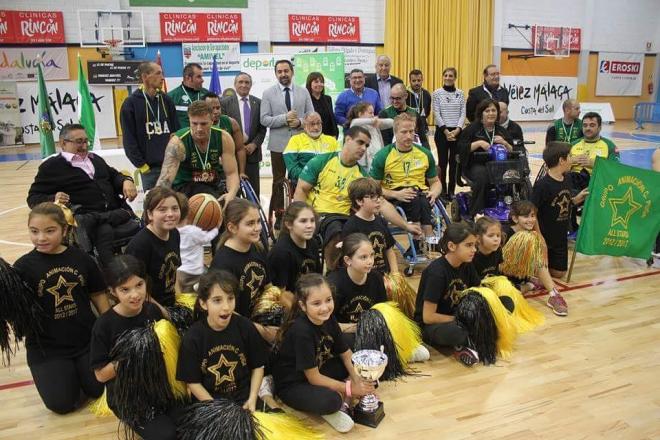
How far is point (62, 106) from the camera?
12.6 metres

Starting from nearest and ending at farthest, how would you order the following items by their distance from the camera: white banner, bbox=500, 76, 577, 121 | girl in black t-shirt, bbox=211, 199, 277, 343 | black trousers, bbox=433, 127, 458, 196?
girl in black t-shirt, bbox=211, 199, 277, 343 → black trousers, bbox=433, 127, 458, 196 → white banner, bbox=500, 76, 577, 121

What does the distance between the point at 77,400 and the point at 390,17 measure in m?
14.2

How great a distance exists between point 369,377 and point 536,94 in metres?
17.0

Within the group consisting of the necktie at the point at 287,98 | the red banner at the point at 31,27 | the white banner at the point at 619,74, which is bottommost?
the necktie at the point at 287,98

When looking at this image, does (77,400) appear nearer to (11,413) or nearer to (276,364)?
(11,413)

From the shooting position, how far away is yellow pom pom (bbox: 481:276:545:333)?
336 centimetres

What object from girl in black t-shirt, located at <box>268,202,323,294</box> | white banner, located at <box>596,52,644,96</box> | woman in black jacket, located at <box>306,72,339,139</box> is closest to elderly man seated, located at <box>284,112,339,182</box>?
woman in black jacket, located at <box>306,72,339,139</box>

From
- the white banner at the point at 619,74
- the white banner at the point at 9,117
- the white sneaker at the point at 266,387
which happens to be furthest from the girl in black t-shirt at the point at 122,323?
the white banner at the point at 619,74

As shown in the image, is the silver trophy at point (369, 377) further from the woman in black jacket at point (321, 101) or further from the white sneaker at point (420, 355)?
the woman in black jacket at point (321, 101)

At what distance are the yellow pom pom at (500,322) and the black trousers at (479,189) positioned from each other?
188cm

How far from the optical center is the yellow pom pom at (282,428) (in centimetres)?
216

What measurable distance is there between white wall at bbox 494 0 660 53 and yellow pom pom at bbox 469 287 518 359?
15105mm

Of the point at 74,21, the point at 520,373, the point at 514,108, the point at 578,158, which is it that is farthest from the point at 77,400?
the point at 514,108

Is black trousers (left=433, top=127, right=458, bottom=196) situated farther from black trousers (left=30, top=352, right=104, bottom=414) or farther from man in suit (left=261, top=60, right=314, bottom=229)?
black trousers (left=30, top=352, right=104, bottom=414)
